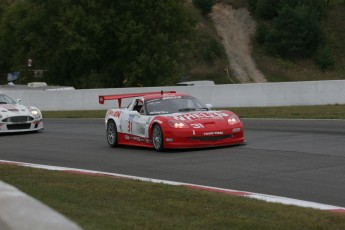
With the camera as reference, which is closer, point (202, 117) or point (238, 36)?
point (202, 117)

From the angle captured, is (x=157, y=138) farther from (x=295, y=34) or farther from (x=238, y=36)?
(x=238, y=36)

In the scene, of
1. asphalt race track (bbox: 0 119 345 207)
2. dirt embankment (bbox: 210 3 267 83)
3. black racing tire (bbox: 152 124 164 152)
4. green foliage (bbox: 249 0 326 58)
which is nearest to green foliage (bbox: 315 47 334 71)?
green foliage (bbox: 249 0 326 58)

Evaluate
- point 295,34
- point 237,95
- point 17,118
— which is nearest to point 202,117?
point 17,118

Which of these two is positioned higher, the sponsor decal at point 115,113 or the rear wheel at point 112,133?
the sponsor decal at point 115,113

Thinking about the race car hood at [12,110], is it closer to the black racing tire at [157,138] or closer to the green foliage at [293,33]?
the black racing tire at [157,138]

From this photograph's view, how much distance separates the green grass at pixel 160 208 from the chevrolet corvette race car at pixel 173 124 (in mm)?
4335

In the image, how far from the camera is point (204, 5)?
69.0m

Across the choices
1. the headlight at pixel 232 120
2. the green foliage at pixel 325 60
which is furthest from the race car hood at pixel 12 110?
the green foliage at pixel 325 60

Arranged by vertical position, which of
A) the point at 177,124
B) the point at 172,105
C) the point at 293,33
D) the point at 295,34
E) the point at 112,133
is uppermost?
the point at 293,33

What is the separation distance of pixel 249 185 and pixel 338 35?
59.0 metres

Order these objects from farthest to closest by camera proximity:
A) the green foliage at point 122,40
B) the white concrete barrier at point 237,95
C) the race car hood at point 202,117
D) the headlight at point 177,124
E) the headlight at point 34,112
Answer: the green foliage at point 122,40 < the white concrete barrier at point 237,95 < the headlight at point 34,112 < the race car hood at point 202,117 < the headlight at point 177,124

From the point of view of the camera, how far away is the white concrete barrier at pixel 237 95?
96.6 feet

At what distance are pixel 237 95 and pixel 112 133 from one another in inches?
666

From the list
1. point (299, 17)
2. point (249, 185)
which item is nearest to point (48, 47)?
point (299, 17)
